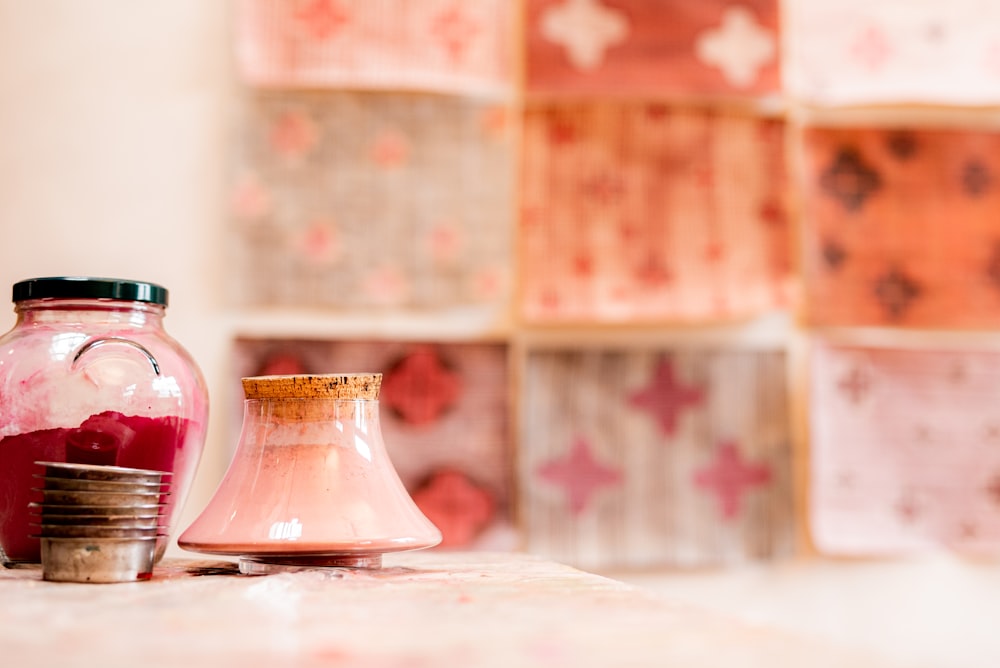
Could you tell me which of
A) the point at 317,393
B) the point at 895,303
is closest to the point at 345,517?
the point at 317,393

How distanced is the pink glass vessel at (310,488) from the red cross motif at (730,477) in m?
1.08

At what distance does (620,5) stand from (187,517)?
1153 mm

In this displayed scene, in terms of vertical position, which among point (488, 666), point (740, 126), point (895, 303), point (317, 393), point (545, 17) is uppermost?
point (545, 17)

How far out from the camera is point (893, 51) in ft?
5.98

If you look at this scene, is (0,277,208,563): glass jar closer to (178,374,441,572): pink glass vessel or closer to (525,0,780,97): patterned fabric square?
(178,374,441,572): pink glass vessel

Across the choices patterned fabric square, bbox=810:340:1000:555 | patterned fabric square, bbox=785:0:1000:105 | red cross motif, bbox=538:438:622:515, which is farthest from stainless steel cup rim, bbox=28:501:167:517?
patterned fabric square, bbox=785:0:1000:105

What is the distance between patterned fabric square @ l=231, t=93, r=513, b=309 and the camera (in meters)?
1.68

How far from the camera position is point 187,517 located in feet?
5.40

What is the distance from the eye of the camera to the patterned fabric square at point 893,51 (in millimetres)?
1803

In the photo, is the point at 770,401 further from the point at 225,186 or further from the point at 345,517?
the point at 345,517

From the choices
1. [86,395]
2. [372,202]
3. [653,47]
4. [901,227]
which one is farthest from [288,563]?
[901,227]

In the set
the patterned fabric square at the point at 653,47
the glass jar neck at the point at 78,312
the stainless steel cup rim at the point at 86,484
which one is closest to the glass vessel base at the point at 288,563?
the stainless steel cup rim at the point at 86,484

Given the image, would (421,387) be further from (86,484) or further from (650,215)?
(86,484)

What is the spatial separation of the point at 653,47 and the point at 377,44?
48 centimetres
